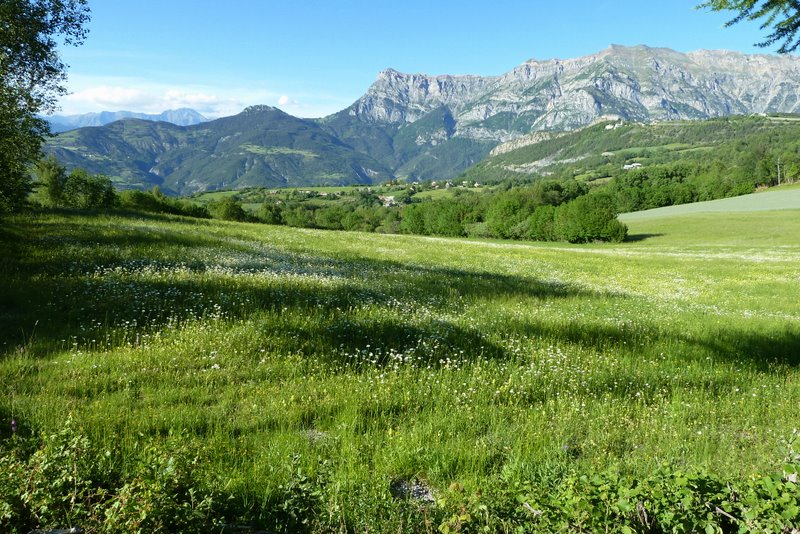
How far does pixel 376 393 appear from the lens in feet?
21.1

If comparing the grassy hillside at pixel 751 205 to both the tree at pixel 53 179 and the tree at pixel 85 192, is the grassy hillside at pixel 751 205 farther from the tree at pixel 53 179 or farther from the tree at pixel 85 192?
the tree at pixel 53 179

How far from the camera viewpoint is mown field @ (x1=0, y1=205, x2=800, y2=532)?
13.0 ft

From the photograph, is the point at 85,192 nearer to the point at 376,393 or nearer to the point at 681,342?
the point at 376,393

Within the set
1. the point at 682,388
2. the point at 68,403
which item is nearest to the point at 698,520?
the point at 682,388

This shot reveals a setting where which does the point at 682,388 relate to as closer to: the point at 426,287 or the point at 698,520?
the point at 698,520

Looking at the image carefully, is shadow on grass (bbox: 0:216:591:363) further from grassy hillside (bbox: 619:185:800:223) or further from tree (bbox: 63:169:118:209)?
grassy hillside (bbox: 619:185:800:223)

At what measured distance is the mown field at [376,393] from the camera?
13.0 ft

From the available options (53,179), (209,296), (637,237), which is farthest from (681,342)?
(53,179)

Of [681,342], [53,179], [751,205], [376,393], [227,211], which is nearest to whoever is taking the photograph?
[376,393]

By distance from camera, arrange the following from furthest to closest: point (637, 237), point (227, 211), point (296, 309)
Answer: point (227, 211) → point (637, 237) → point (296, 309)

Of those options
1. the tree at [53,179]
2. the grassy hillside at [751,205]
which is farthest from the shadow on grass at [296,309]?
the grassy hillside at [751,205]

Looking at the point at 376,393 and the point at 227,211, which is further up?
the point at 376,393

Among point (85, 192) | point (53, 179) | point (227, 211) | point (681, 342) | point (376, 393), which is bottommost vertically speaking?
point (681, 342)

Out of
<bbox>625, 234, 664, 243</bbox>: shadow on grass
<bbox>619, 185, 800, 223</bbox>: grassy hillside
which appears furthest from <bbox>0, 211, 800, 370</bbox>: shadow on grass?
<bbox>619, 185, 800, 223</bbox>: grassy hillside
